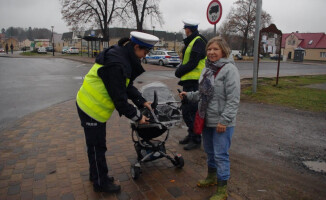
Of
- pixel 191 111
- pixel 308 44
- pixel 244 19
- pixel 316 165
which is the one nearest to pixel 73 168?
pixel 191 111

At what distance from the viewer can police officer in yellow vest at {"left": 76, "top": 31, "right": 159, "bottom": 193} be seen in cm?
261

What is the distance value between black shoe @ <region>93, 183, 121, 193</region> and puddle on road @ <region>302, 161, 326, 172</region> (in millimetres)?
2838

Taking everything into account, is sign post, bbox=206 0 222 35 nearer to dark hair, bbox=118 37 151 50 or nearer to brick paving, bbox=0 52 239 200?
brick paving, bbox=0 52 239 200

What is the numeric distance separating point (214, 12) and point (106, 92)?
4.99 metres

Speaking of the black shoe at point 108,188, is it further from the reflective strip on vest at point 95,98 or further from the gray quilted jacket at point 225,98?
the gray quilted jacket at point 225,98

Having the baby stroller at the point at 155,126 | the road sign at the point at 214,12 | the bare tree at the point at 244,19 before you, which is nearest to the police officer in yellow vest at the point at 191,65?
the baby stroller at the point at 155,126

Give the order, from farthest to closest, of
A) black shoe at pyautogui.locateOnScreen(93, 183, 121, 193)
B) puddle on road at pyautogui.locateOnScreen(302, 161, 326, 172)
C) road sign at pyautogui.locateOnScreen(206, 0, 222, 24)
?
1. road sign at pyautogui.locateOnScreen(206, 0, 222, 24)
2. puddle on road at pyautogui.locateOnScreen(302, 161, 326, 172)
3. black shoe at pyautogui.locateOnScreen(93, 183, 121, 193)

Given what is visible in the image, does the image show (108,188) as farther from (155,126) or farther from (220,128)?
(220,128)

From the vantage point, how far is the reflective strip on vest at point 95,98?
2.73m

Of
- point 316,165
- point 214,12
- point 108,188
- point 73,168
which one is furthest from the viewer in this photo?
point 214,12

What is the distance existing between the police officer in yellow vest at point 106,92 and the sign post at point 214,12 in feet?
14.2

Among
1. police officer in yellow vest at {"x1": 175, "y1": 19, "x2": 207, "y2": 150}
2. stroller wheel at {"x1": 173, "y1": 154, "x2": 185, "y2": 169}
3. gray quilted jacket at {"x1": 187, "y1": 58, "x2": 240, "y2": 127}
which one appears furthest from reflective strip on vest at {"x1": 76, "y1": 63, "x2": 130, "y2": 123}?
police officer in yellow vest at {"x1": 175, "y1": 19, "x2": 207, "y2": 150}

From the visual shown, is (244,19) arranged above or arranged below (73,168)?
above

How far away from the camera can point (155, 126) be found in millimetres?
3129
